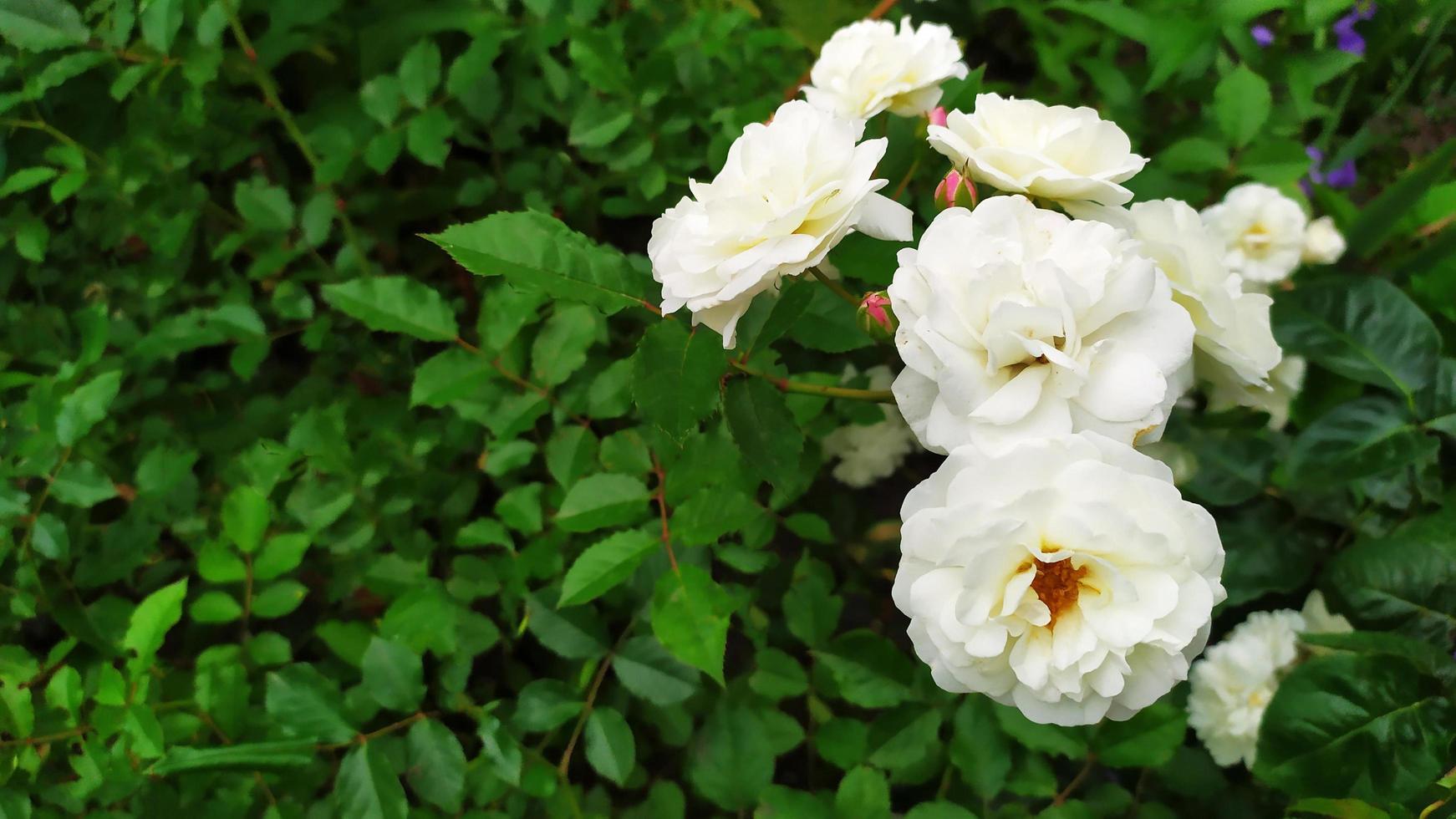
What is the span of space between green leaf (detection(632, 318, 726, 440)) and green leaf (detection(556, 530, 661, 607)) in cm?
21

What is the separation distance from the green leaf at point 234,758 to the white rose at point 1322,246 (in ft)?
4.69

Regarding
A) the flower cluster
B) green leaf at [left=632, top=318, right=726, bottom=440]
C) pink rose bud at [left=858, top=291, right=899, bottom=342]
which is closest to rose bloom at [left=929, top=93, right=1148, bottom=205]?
the flower cluster

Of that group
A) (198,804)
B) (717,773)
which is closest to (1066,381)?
(717,773)

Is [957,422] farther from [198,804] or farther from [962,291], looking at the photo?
[198,804]

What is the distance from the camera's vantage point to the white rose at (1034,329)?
47cm

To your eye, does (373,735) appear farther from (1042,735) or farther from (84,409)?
(1042,735)

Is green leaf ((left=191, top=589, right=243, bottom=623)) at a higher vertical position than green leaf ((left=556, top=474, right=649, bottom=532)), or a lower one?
lower

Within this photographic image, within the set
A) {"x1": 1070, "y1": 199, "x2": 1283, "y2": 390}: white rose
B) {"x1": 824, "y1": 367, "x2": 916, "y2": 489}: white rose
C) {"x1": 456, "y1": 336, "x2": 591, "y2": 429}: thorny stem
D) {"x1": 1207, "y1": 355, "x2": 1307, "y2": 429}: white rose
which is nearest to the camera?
{"x1": 1070, "y1": 199, "x2": 1283, "y2": 390}: white rose

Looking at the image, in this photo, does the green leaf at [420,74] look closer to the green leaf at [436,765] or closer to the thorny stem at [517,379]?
the thorny stem at [517,379]

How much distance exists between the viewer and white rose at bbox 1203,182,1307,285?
1.12 m

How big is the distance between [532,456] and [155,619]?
0.41 meters

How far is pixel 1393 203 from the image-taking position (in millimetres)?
1048

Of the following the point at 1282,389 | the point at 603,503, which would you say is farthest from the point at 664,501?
the point at 1282,389

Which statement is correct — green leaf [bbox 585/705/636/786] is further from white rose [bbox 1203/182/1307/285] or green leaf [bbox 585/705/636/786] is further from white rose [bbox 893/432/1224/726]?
white rose [bbox 1203/182/1307/285]
